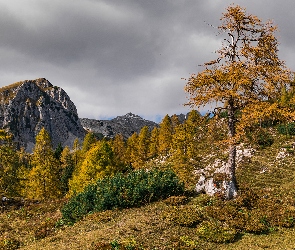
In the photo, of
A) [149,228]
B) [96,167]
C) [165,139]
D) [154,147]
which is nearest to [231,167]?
[149,228]

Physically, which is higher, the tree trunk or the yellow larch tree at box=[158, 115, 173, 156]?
the yellow larch tree at box=[158, 115, 173, 156]

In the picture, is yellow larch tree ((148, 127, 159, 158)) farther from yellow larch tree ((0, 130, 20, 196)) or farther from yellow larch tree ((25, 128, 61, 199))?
yellow larch tree ((0, 130, 20, 196))

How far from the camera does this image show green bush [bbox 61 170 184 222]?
70.1 ft

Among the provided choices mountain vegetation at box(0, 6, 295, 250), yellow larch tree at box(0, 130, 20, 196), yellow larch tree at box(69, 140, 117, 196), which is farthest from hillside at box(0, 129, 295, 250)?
yellow larch tree at box(69, 140, 117, 196)

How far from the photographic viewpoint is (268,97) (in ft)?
70.7

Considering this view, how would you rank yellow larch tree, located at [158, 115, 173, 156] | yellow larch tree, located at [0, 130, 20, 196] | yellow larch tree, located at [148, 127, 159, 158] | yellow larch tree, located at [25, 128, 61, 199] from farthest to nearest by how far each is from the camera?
yellow larch tree, located at [148, 127, 159, 158] → yellow larch tree, located at [158, 115, 173, 156] → yellow larch tree, located at [25, 128, 61, 199] → yellow larch tree, located at [0, 130, 20, 196]

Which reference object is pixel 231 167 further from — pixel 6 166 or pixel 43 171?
pixel 43 171

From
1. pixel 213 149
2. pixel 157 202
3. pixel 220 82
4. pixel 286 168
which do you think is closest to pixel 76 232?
pixel 157 202

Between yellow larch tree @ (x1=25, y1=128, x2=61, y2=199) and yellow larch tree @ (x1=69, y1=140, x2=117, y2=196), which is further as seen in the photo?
yellow larch tree @ (x1=25, y1=128, x2=61, y2=199)

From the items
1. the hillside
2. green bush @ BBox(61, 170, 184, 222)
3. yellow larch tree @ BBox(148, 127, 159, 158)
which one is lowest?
the hillside

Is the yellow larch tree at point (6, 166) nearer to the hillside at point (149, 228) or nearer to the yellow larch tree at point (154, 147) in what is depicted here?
the hillside at point (149, 228)

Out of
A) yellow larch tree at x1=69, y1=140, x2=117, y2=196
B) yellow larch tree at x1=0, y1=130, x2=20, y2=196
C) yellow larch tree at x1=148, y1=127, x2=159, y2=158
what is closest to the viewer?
yellow larch tree at x1=0, y1=130, x2=20, y2=196

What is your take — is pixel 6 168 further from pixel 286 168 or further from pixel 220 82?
pixel 286 168

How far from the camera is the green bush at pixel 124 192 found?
21.4 metres
